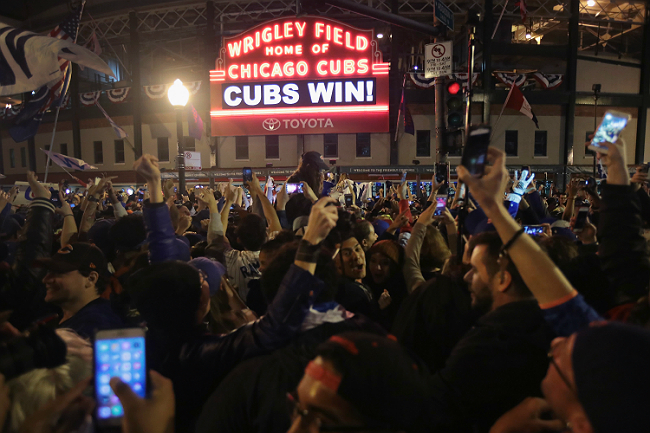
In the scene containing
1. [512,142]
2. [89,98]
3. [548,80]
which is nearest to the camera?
[548,80]

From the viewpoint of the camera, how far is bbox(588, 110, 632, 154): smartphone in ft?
7.26

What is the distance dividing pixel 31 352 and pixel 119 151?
3143 cm

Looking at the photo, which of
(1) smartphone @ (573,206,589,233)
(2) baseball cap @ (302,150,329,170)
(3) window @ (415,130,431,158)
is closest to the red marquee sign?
(3) window @ (415,130,431,158)

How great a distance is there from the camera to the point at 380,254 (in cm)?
360

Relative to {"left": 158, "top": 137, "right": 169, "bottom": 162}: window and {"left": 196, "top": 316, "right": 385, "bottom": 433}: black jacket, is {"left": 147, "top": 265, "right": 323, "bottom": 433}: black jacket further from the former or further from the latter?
{"left": 158, "top": 137, "right": 169, "bottom": 162}: window

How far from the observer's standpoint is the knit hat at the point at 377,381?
1062 millimetres

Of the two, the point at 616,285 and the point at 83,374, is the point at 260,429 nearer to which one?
the point at 83,374

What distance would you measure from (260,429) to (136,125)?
98.8 feet

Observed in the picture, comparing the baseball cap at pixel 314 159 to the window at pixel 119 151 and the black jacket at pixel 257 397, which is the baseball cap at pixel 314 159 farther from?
the window at pixel 119 151

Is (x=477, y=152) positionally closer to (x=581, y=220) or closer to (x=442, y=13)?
(x=581, y=220)

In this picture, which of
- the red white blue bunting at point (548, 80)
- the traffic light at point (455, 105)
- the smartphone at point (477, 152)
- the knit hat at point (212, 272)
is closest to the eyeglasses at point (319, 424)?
the smartphone at point (477, 152)

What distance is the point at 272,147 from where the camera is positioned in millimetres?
26266

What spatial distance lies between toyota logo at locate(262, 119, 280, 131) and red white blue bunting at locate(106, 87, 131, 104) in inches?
530

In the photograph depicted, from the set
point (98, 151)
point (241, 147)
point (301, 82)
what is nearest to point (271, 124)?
point (301, 82)
